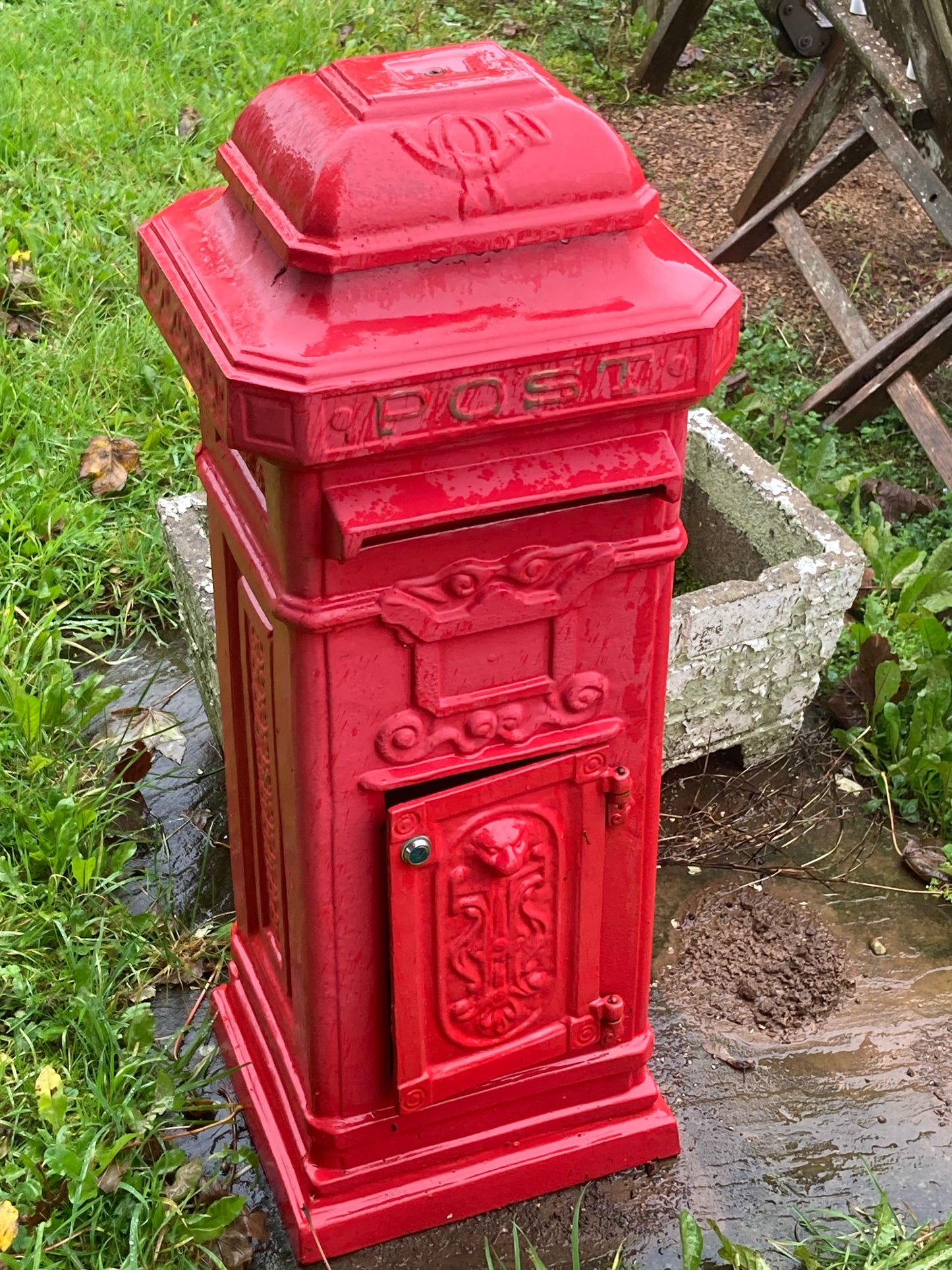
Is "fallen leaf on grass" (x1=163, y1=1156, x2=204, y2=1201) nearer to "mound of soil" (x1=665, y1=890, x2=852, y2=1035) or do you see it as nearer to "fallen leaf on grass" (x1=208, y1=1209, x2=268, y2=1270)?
"fallen leaf on grass" (x1=208, y1=1209, x2=268, y2=1270)

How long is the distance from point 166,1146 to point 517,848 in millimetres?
914

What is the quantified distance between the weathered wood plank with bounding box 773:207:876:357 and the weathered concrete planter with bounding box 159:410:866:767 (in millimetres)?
1436

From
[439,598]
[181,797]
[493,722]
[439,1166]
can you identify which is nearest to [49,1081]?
[439,1166]

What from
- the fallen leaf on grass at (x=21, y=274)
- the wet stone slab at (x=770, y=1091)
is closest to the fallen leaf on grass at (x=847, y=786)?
the wet stone slab at (x=770, y=1091)

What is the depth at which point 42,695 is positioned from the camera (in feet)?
10.4

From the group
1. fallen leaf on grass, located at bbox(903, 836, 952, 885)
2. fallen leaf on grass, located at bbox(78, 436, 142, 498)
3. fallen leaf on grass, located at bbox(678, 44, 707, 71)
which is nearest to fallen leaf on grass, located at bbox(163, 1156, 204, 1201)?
fallen leaf on grass, located at bbox(903, 836, 952, 885)

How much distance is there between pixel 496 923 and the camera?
2.16 metres

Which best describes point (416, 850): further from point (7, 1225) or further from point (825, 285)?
point (825, 285)

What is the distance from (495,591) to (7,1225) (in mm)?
1314

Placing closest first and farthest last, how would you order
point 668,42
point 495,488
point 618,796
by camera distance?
point 495,488 < point 618,796 < point 668,42

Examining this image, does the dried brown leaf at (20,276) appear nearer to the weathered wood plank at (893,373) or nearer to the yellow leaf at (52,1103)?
the weathered wood plank at (893,373)

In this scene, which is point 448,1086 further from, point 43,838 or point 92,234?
point 92,234

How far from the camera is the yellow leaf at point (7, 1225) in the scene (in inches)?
86.5

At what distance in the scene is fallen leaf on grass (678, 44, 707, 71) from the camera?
22.0ft
